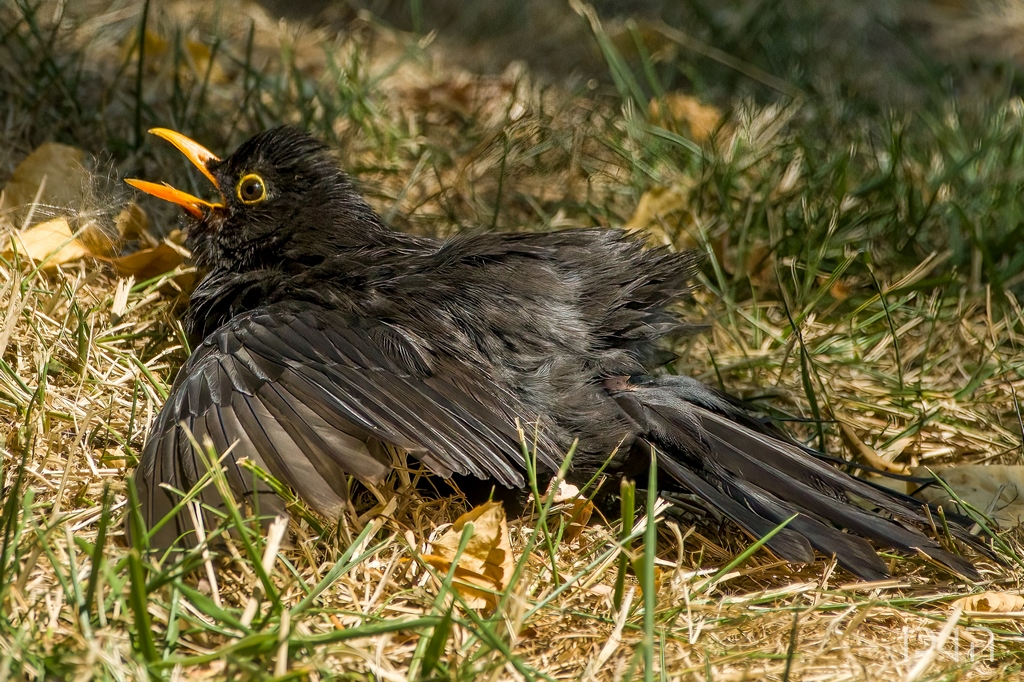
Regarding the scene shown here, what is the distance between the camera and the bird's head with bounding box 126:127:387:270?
3.53 m

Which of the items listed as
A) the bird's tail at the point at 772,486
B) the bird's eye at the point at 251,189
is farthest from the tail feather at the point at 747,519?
the bird's eye at the point at 251,189

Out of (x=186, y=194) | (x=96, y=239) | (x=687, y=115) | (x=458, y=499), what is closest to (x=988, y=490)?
(x=458, y=499)

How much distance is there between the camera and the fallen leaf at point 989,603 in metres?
2.57

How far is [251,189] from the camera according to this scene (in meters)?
3.62

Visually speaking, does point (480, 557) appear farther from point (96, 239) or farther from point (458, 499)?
point (96, 239)

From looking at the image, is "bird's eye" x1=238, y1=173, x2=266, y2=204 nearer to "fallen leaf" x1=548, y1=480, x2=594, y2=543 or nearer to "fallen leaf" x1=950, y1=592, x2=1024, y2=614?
"fallen leaf" x1=548, y1=480, x2=594, y2=543

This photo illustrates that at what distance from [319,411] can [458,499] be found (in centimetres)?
49

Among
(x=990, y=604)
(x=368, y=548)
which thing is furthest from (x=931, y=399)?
(x=368, y=548)

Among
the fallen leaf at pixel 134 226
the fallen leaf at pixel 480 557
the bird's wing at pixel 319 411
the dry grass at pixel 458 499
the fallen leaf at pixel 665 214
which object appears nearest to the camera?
the dry grass at pixel 458 499

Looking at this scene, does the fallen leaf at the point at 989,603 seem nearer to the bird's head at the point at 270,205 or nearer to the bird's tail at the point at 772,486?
the bird's tail at the point at 772,486

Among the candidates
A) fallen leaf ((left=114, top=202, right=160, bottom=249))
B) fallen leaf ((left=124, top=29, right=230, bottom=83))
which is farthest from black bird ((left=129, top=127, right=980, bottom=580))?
fallen leaf ((left=124, top=29, right=230, bottom=83))

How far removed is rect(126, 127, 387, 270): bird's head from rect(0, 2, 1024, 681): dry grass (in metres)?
0.26

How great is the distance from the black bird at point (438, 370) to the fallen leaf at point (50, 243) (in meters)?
0.31

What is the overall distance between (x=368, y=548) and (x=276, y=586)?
303 millimetres
